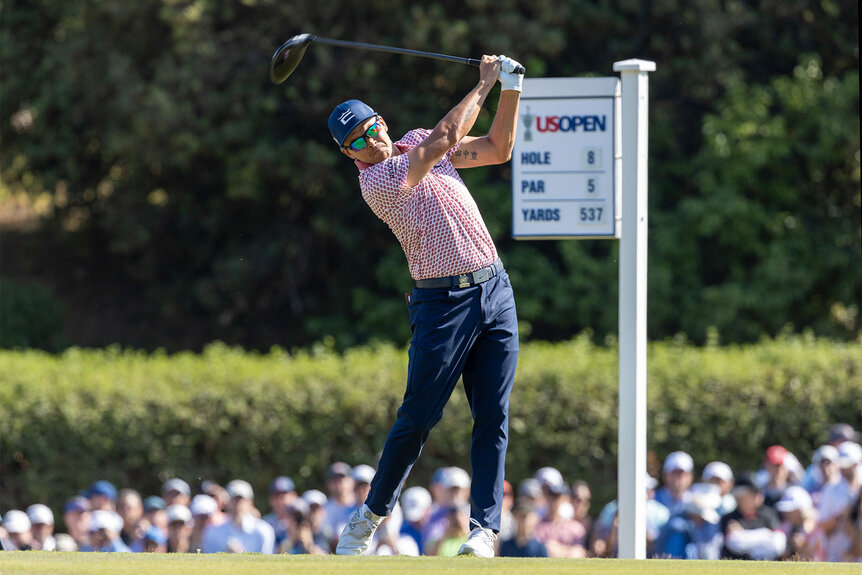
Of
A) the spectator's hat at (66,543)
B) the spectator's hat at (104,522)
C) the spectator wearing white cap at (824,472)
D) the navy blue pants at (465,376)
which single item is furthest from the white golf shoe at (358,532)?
the spectator wearing white cap at (824,472)

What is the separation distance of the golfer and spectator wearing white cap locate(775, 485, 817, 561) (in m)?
3.34

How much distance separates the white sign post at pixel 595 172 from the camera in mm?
6145

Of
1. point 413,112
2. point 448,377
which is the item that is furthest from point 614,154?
point 413,112

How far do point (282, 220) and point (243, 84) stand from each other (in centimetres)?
225

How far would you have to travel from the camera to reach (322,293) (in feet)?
57.4

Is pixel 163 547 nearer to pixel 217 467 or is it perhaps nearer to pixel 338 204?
pixel 217 467

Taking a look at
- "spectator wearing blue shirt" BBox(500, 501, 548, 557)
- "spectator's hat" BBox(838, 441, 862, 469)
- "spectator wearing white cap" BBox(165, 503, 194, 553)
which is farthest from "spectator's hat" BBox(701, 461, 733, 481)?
"spectator wearing white cap" BBox(165, 503, 194, 553)

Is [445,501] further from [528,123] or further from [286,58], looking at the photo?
[286,58]

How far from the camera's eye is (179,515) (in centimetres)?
837

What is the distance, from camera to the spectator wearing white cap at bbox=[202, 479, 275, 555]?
8.16 metres

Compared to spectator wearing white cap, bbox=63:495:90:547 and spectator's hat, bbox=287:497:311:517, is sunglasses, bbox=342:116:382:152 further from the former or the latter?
spectator wearing white cap, bbox=63:495:90:547

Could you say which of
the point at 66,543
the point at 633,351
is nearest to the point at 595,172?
the point at 633,351

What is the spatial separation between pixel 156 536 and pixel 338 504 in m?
1.25

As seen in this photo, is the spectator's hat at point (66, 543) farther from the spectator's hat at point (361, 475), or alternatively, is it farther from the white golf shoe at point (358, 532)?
the white golf shoe at point (358, 532)
